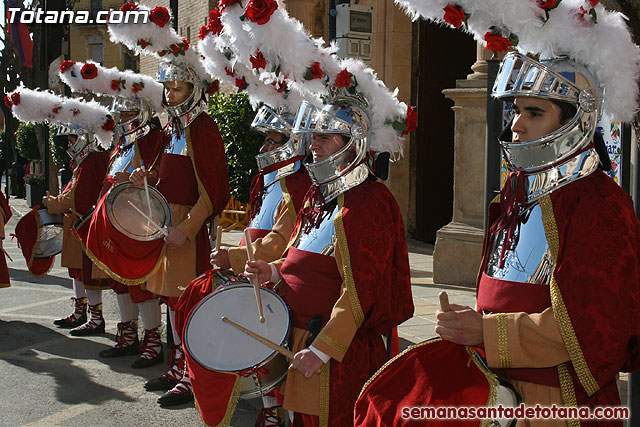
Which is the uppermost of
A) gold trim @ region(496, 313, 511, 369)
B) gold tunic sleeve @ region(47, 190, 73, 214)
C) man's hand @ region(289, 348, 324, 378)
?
gold trim @ region(496, 313, 511, 369)

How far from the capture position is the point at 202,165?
561 cm

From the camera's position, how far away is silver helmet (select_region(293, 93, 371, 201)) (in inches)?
139

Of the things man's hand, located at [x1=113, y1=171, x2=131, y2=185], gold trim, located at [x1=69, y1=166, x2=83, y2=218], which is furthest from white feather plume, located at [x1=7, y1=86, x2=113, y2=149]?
man's hand, located at [x1=113, y1=171, x2=131, y2=185]

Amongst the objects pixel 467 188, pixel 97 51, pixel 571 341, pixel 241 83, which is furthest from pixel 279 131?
pixel 97 51

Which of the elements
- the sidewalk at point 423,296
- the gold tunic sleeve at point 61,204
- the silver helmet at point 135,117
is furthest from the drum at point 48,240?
the sidewalk at point 423,296

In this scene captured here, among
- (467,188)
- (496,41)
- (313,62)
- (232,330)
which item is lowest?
(467,188)

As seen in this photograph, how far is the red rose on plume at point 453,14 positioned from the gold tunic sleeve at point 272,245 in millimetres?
2024

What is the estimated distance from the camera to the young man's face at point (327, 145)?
360 cm

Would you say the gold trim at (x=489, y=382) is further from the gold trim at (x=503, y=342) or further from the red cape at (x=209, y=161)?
the red cape at (x=209, y=161)

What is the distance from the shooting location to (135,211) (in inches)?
222

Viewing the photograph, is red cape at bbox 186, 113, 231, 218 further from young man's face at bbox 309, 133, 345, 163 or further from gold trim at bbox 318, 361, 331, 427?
gold trim at bbox 318, 361, 331, 427

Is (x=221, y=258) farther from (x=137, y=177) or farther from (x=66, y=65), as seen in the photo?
(x=66, y=65)

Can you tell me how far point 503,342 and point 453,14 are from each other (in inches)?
43.8

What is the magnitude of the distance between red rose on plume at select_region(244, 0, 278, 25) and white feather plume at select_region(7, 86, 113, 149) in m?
4.56
